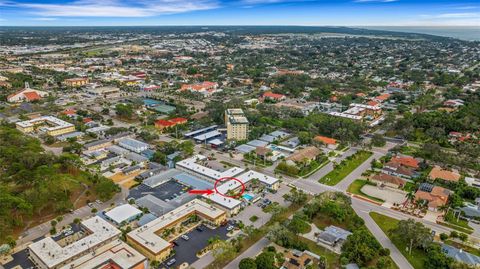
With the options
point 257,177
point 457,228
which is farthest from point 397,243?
point 257,177

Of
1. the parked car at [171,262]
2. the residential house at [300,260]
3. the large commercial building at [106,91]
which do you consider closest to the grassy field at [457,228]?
the residential house at [300,260]

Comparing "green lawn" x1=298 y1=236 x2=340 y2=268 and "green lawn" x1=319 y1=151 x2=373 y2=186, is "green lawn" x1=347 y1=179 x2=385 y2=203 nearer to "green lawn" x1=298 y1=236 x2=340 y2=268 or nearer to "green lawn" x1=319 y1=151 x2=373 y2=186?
"green lawn" x1=319 y1=151 x2=373 y2=186

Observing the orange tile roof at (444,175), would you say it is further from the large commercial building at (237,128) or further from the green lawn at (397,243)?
the large commercial building at (237,128)

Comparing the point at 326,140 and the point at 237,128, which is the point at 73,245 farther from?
the point at 326,140

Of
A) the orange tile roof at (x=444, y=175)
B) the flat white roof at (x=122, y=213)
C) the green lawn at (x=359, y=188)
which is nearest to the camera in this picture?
the flat white roof at (x=122, y=213)

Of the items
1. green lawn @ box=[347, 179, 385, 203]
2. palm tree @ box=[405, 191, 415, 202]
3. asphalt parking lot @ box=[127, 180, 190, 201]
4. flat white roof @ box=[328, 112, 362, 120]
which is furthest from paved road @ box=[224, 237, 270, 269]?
flat white roof @ box=[328, 112, 362, 120]

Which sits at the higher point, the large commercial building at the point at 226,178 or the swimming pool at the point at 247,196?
the large commercial building at the point at 226,178

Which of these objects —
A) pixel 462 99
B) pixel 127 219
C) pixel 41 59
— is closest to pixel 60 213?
pixel 127 219

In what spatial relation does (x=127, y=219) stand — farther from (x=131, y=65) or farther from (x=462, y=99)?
(x=131, y=65)
